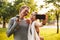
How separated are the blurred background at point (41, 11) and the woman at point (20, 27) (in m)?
0.10

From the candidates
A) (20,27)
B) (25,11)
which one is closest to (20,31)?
(20,27)

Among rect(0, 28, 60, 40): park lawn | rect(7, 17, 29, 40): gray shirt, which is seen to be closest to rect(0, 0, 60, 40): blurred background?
rect(0, 28, 60, 40): park lawn

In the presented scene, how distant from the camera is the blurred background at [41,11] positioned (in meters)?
2.37

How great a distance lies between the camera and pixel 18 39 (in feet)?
7.51

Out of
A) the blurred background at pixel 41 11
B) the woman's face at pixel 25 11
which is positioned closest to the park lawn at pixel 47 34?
the blurred background at pixel 41 11

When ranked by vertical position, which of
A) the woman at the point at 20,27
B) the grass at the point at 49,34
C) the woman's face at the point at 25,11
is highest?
the woman's face at the point at 25,11

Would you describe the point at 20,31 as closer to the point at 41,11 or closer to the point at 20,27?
the point at 20,27

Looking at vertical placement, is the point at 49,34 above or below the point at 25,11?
below

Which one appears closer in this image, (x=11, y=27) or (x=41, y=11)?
(x=11, y=27)

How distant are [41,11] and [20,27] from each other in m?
0.31

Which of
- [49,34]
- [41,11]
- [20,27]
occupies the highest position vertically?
[41,11]

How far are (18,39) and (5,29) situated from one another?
191mm

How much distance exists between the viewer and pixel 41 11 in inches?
93.4

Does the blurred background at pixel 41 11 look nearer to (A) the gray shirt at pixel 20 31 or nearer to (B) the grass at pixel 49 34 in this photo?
(B) the grass at pixel 49 34
